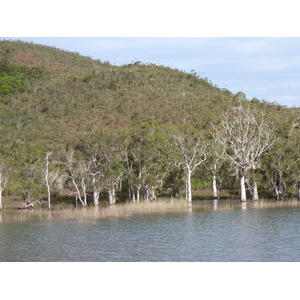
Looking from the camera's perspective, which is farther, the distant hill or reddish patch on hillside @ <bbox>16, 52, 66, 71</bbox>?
reddish patch on hillside @ <bbox>16, 52, 66, 71</bbox>

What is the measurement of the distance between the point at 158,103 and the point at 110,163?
6846 centimetres

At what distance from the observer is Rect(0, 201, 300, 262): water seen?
101 ft

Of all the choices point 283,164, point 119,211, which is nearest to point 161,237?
point 119,211

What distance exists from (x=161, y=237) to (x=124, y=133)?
33.7 metres

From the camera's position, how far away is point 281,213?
5141 centimetres

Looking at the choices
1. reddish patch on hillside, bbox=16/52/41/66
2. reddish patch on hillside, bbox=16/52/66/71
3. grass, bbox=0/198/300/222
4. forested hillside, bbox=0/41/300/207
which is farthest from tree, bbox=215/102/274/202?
reddish patch on hillside, bbox=16/52/41/66

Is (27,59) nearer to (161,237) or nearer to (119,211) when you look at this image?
(119,211)

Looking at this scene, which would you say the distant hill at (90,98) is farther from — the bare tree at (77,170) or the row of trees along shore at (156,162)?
the bare tree at (77,170)

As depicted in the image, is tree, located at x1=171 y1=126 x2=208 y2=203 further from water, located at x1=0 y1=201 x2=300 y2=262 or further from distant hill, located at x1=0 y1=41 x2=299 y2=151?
distant hill, located at x1=0 y1=41 x2=299 y2=151

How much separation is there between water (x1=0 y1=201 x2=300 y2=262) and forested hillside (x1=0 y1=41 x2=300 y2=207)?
13.7 m

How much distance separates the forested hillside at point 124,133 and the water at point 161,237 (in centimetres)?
1372

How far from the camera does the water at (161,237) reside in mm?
30844

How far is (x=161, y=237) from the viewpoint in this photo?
38.1m

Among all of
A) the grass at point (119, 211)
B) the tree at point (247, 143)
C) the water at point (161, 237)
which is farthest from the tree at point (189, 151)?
the water at point (161, 237)
